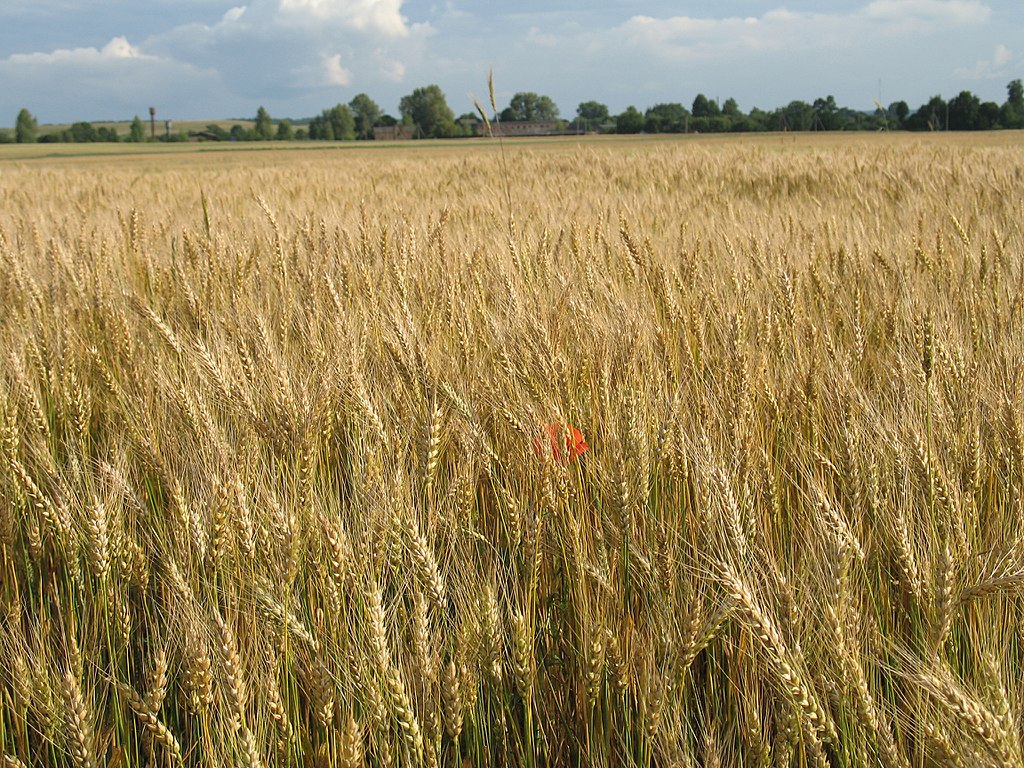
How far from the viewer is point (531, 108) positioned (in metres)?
81.6

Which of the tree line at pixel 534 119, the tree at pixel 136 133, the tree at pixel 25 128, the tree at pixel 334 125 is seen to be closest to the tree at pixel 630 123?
the tree line at pixel 534 119

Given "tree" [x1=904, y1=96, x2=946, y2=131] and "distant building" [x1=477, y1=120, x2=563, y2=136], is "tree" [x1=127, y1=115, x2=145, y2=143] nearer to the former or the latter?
"distant building" [x1=477, y1=120, x2=563, y2=136]

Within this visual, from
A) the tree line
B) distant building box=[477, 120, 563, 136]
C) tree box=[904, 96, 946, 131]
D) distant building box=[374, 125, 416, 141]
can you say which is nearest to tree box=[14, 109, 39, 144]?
the tree line


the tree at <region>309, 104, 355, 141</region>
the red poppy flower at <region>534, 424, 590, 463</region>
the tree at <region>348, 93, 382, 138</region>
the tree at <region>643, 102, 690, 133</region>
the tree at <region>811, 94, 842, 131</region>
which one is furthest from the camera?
the tree at <region>348, 93, 382, 138</region>

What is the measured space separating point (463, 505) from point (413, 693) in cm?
36

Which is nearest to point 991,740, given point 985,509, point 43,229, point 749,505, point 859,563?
point 859,563

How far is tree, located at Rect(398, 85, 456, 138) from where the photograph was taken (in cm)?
7831

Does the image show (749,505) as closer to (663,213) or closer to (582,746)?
(582,746)

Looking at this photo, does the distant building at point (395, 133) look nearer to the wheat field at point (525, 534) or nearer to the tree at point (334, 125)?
the tree at point (334, 125)

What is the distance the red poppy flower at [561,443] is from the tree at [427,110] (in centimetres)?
7788

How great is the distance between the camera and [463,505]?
1309 mm

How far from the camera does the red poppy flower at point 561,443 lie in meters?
1.34

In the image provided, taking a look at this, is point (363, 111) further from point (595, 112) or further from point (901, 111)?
point (901, 111)

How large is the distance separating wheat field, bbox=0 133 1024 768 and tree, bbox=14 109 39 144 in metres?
92.3
